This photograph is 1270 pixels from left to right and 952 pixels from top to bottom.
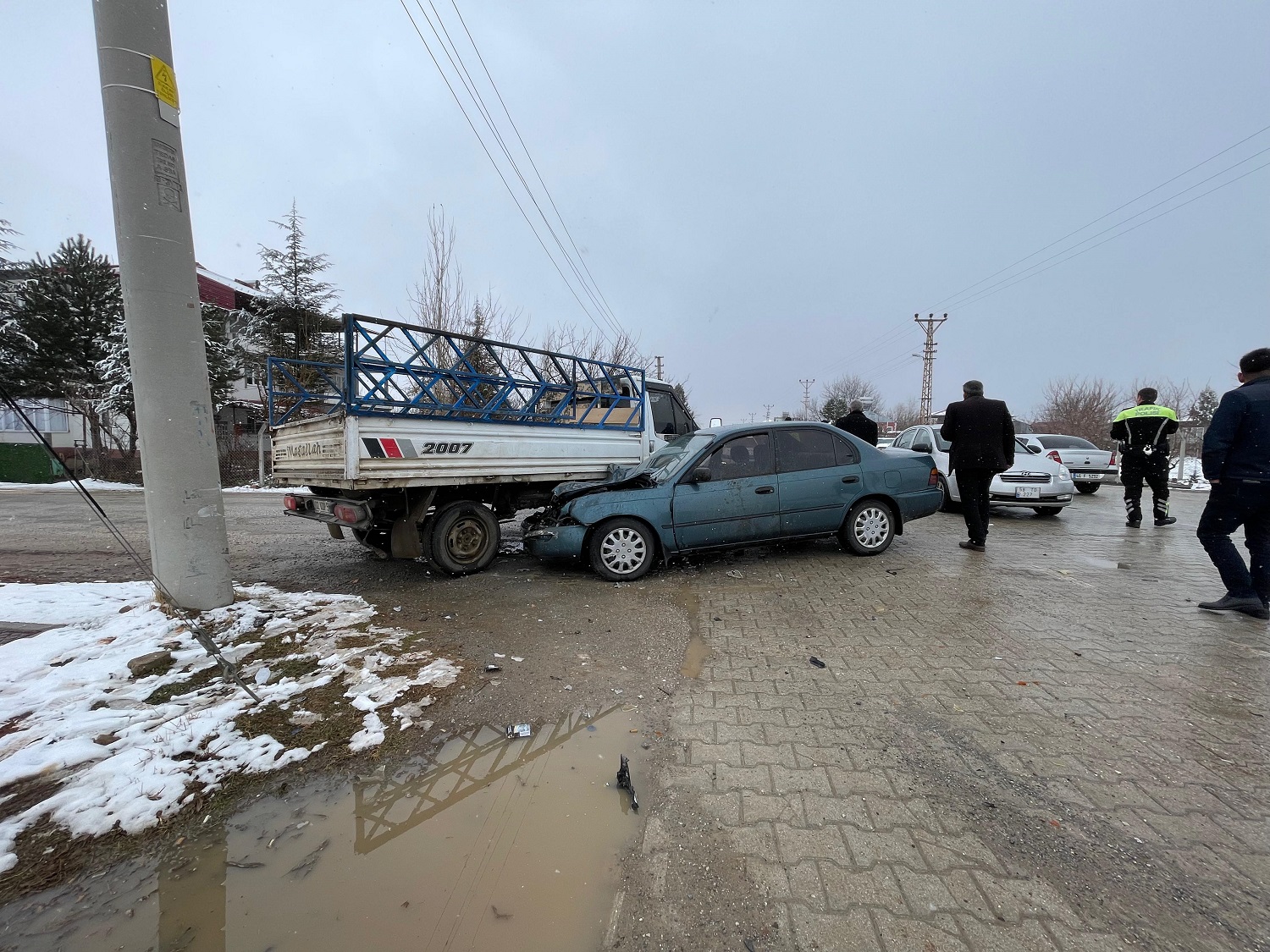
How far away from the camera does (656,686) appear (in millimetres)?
3240

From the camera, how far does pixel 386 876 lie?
189 centimetres

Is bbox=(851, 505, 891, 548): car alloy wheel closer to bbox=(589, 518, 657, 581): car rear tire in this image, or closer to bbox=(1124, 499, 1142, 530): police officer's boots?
bbox=(589, 518, 657, 581): car rear tire

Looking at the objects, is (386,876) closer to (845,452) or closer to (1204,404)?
(845,452)

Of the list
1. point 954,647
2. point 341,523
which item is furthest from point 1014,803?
point 341,523

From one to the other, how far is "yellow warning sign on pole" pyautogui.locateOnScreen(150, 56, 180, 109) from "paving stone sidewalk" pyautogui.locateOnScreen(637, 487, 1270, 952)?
5.49m

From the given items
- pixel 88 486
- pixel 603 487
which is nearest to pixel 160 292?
pixel 603 487

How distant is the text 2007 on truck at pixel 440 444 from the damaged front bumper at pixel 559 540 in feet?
2.21

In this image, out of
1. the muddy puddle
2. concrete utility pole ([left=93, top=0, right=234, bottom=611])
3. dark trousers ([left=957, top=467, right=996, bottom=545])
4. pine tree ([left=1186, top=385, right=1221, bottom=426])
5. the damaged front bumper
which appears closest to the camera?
the muddy puddle

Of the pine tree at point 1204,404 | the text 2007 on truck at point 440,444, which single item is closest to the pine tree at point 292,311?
the text 2007 on truck at point 440,444

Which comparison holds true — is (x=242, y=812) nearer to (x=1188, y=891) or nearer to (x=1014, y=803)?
(x=1014, y=803)

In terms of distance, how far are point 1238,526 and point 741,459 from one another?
3.80m

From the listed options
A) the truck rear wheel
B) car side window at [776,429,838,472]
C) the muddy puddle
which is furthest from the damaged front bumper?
the muddy puddle

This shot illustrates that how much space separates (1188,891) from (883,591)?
3.19 m

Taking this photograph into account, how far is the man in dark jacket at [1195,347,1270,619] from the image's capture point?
396cm
